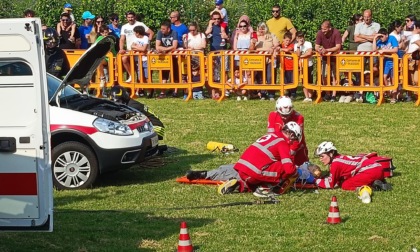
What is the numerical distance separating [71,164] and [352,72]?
1075 centimetres

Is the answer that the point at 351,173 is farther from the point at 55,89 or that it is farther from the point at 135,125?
the point at 55,89

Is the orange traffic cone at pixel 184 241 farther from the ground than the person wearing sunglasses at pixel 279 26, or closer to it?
closer to it

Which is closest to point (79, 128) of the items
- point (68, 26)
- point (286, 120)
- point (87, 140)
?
point (87, 140)

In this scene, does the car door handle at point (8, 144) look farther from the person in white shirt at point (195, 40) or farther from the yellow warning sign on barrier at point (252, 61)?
the person in white shirt at point (195, 40)

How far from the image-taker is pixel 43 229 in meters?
9.08

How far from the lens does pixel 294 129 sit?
13.1 meters

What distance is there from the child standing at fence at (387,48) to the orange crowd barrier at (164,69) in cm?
427

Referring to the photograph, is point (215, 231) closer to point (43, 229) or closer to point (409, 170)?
point (43, 229)

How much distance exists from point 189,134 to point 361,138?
3286 millimetres

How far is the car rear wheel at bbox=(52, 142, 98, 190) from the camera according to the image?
44.1 ft

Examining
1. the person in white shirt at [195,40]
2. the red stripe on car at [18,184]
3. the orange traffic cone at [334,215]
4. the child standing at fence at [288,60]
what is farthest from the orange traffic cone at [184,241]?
the person in white shirt at [195,40]

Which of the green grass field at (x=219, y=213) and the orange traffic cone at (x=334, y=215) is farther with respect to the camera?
the orange traffic cone at (x=334, y=215)

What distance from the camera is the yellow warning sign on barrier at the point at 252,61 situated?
23.0m

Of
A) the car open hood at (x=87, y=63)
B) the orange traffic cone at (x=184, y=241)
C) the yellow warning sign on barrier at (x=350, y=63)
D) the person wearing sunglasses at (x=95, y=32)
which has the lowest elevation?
the orange traffic cone at (x=184, y=241)
